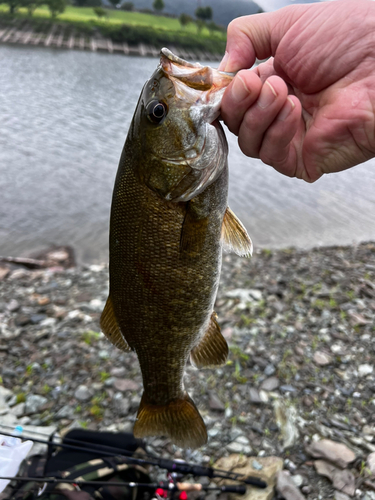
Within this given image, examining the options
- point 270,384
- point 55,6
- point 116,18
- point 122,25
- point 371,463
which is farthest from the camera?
point 116,18

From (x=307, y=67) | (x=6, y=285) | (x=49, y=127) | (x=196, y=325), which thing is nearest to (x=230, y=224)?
(x=196, y=325)

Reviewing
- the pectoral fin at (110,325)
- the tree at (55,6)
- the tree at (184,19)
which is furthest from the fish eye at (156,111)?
the tree at (55,6)

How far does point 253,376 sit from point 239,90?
11.0 ft

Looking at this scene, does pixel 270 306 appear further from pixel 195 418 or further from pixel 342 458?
pixel 195 418

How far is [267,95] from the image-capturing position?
5.45ft

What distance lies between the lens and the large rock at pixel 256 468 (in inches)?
119

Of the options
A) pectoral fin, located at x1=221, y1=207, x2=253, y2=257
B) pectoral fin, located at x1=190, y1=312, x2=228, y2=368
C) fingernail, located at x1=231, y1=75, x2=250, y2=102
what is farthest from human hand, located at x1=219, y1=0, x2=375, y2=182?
pectoral fin, located at x1=190, y1=312, x2=228, y2=368

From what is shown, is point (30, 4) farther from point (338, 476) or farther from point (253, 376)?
point (338, 476)

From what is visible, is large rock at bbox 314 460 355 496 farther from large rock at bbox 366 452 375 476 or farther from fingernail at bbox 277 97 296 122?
fingernail at bbox 277 97 296 122

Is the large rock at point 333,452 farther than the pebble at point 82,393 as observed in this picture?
No

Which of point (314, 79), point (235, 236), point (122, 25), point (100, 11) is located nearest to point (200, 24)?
point (122, 25)

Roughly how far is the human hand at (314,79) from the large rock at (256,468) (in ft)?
8.39

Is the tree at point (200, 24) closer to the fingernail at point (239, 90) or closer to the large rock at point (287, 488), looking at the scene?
the fingernail at point (239, 90)

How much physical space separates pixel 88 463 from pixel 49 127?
1512 centimetres
